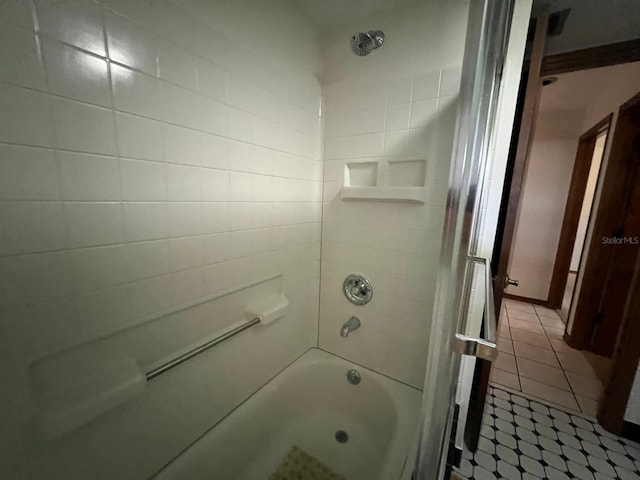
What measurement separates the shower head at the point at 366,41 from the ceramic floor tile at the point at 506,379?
2.13m

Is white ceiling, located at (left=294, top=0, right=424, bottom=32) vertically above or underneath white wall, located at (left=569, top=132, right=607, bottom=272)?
above

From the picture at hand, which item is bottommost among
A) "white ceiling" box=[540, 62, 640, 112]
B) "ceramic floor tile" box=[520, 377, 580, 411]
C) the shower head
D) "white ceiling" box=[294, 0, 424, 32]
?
"ceramic floor tile" box=[520, 377, 580, 411]

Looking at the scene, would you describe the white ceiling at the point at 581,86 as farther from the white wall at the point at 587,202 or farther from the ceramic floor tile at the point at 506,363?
the ceramic floor tile at the point at 506,363

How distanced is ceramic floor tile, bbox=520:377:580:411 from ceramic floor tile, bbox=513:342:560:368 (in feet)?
1.07

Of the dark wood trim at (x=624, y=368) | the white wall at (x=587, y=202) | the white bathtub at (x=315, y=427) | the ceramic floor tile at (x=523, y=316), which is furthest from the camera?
the white wall at (x=587, y=202)

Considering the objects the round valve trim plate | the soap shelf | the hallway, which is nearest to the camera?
the soap shelf

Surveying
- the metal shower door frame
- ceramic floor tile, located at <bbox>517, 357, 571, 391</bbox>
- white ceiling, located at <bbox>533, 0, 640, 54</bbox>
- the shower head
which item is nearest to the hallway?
ceramic floor tile, located at <bbox>517, 357, 571, 391</bbox>

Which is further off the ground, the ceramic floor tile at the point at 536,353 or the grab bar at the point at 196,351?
the grab bar at the point at 196,351

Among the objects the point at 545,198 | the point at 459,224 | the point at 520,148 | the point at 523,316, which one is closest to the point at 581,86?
the point at 545,198

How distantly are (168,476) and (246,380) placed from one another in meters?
0.39

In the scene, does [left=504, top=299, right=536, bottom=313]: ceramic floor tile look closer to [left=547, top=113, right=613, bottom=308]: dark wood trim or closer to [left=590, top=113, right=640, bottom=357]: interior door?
[left=547, top=113, right=613, bottom=308]: dark wood trim

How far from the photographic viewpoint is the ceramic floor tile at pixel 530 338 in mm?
2180

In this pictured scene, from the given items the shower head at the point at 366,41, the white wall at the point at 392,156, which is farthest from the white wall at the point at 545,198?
the shower head at the point at 366,41

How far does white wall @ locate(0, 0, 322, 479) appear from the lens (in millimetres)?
535
